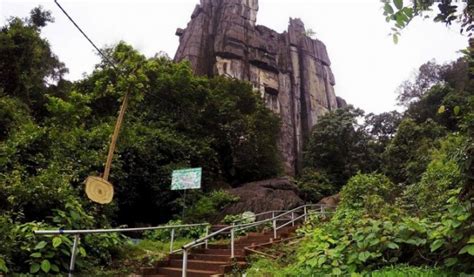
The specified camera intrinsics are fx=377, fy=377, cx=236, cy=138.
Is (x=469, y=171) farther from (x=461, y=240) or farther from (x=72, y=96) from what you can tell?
(x=72, y=96)

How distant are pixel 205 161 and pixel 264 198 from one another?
3.64 meters

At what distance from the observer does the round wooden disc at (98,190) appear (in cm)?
702

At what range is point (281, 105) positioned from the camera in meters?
32.3

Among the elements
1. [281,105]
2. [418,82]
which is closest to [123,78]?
[281,105]

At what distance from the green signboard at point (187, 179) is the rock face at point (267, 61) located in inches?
712

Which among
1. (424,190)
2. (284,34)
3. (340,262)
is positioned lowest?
(340,262)

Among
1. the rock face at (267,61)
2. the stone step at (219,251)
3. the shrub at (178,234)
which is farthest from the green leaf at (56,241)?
the rock face at (267,61)

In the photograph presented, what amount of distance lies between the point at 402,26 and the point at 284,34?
37.0m

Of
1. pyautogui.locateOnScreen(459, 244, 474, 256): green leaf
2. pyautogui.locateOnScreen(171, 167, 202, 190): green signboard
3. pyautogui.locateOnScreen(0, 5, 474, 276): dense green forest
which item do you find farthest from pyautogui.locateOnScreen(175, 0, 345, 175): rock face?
pyautogui.locateOnScreen(459, 244, 474, 256): green leaf

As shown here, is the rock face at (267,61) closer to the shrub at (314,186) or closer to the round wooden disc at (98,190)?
the shrub at (314,186)

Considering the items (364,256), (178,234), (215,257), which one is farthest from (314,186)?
(364,256)

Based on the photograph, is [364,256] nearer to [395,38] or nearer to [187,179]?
[395,38]

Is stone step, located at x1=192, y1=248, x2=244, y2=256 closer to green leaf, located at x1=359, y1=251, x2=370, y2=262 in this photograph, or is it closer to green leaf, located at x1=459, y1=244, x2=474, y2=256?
green leaf, located at x1=359, y1=251, x2=370, y2=262

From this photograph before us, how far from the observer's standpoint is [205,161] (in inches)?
678
